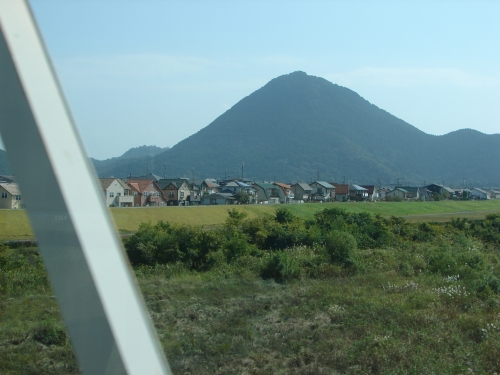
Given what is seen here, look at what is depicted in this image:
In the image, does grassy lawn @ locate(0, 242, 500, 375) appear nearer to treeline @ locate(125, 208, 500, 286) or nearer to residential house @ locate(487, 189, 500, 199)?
treeline @ locate(125, 208, 500, 286)

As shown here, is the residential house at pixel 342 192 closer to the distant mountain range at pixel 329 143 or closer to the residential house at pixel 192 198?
the distant mountain range at pixel 329 143

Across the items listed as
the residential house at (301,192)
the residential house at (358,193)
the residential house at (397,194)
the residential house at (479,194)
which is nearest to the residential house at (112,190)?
the residential house at (301,192)

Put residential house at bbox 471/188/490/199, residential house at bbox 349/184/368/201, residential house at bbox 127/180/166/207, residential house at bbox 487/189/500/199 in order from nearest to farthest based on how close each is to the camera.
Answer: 1. residential house at bbox 127/180/166/207
2. residential house at bbox 349/184/368/201
3. residential house at bbox 487/189/500/199
4. residential house at bbox 471/188/490/199

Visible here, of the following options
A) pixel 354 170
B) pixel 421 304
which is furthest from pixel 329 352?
pixel 354 170

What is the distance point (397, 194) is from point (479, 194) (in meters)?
6.51

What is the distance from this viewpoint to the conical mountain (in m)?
36.3

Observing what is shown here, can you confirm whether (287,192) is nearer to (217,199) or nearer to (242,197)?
(242,197)

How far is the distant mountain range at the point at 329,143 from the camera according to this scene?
119 ft

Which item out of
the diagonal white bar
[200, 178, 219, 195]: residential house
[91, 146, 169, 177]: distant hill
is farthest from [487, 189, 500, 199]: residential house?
the diagonal white bar

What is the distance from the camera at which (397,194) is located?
3441 centimetres

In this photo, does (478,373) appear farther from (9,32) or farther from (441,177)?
(441,177)

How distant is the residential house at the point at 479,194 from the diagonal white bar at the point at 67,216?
124 feet

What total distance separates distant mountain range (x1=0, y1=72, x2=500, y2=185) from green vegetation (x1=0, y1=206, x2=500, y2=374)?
1991 cm

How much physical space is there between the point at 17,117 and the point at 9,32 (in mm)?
191
